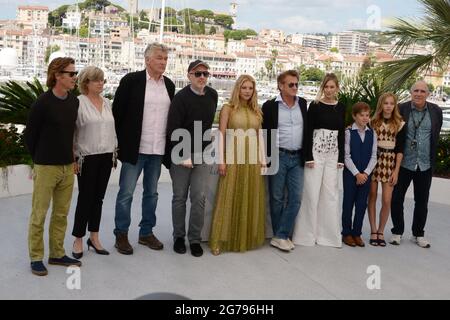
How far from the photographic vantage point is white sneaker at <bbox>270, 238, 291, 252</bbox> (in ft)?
13.4

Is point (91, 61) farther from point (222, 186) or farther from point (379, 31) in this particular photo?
point (222, 186)

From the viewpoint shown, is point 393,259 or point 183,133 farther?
point 393,259

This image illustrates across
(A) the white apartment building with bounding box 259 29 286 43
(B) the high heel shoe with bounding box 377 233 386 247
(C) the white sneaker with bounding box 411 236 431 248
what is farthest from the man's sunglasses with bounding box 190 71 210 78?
(A) the white apartment building with bounding box 259 29 286 43

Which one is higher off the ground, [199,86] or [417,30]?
[417,30]

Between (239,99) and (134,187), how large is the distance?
3.16ft

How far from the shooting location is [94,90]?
3.55 m

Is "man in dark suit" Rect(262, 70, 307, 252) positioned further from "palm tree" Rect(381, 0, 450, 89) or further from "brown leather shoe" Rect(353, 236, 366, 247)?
"palm tree" Rect(381, 0, 450, 89)

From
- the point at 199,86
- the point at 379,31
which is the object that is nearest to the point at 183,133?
the point at 199,86

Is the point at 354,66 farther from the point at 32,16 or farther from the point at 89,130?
A: the point at 32,16

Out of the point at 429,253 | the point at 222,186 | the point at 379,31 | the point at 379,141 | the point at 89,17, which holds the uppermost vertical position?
the point at 89,17

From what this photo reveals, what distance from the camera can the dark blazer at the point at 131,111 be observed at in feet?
12.3

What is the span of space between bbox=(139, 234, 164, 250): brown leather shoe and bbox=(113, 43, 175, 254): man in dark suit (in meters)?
0.19

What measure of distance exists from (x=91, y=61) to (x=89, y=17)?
8.47 meters

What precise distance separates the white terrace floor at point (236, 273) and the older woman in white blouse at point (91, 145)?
0.35 metres
